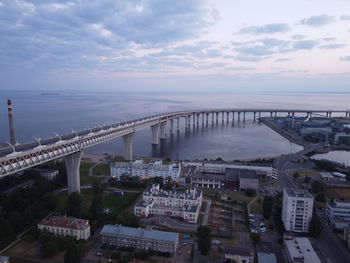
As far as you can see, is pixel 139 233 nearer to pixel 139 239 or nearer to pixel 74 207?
pixel 139 239

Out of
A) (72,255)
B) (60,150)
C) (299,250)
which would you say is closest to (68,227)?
(72,255)

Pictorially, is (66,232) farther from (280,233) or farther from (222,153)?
(222,153)

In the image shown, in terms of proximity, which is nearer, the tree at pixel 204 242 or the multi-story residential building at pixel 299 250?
the multi-story residential building at pixel 299 250

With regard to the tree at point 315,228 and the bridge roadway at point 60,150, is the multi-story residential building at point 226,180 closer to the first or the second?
the tree at point 315,228

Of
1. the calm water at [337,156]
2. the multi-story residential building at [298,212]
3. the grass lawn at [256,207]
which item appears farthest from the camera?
the calm water at [337,156]

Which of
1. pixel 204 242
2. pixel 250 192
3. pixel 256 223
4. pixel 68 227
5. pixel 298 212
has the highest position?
pixel 298 212

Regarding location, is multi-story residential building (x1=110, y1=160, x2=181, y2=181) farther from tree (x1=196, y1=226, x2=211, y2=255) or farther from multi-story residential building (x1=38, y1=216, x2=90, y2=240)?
tree (x1=196, y1=226, x2=211, y2=255)

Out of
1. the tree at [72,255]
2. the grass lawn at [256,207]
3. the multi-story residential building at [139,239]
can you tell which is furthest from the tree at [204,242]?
the grass lawn at [256,207]
